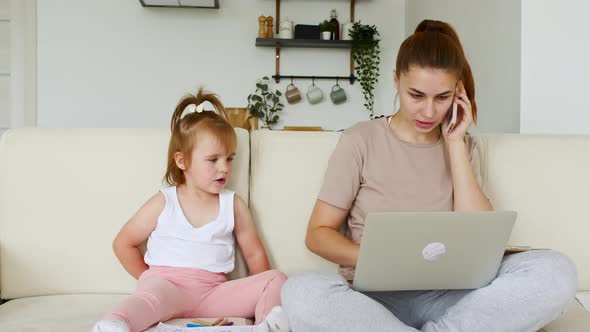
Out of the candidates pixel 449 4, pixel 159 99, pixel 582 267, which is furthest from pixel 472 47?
pixel 159 99

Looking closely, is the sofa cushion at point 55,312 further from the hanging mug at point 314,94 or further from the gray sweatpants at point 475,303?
the hanging mug at point 314,94

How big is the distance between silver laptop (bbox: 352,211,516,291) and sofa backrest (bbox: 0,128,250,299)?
0.55 meters

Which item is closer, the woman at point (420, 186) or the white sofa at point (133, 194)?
the woman at point (420, 186)

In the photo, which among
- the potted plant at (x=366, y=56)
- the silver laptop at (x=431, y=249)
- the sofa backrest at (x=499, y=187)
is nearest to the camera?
the silver laptop at (x=431, y=249)

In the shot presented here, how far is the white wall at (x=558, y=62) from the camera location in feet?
6.92

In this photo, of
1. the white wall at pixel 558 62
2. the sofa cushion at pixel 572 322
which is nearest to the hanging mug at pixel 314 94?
the white wall at pixel 558 62

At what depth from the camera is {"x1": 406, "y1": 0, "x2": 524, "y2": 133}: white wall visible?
2.24 meters

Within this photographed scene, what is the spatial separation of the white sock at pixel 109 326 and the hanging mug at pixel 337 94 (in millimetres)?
3179

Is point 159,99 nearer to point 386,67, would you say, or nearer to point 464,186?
point 386,67

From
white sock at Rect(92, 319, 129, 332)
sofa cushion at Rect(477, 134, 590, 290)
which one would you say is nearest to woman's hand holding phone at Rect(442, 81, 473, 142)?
sofa cushion at Rect(477, 134, 590, 290)

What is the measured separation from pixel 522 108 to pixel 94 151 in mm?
1550

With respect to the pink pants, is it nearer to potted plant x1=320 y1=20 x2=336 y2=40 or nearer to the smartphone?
the smartphone

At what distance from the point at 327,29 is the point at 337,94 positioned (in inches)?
18.1

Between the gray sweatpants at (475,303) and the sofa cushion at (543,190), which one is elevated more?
the sofa cushion at (543,190)
